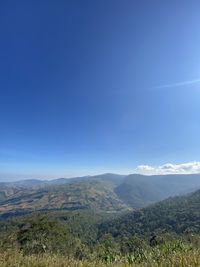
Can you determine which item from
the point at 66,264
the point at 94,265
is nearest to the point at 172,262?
the point at 94,265

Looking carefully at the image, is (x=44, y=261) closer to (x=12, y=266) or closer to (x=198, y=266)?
(x=12, y=266)

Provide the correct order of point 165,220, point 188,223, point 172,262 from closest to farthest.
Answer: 1. point 172,262
2. point 188,223
3. point 165,220

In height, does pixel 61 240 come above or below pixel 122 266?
below

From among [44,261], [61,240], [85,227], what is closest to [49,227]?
[61,240]

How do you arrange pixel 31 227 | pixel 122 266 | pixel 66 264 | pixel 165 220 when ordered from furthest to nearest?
pixel 165 220, pixel 31 227, pixel 66 264, pixel 122 266

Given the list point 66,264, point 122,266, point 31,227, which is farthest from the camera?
point 31,227

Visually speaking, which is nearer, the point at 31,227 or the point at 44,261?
the point at 44,261

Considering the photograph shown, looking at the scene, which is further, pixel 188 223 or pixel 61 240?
pixel 188 223

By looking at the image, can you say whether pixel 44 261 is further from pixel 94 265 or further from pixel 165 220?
pixel 165 220

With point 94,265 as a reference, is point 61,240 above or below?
below
